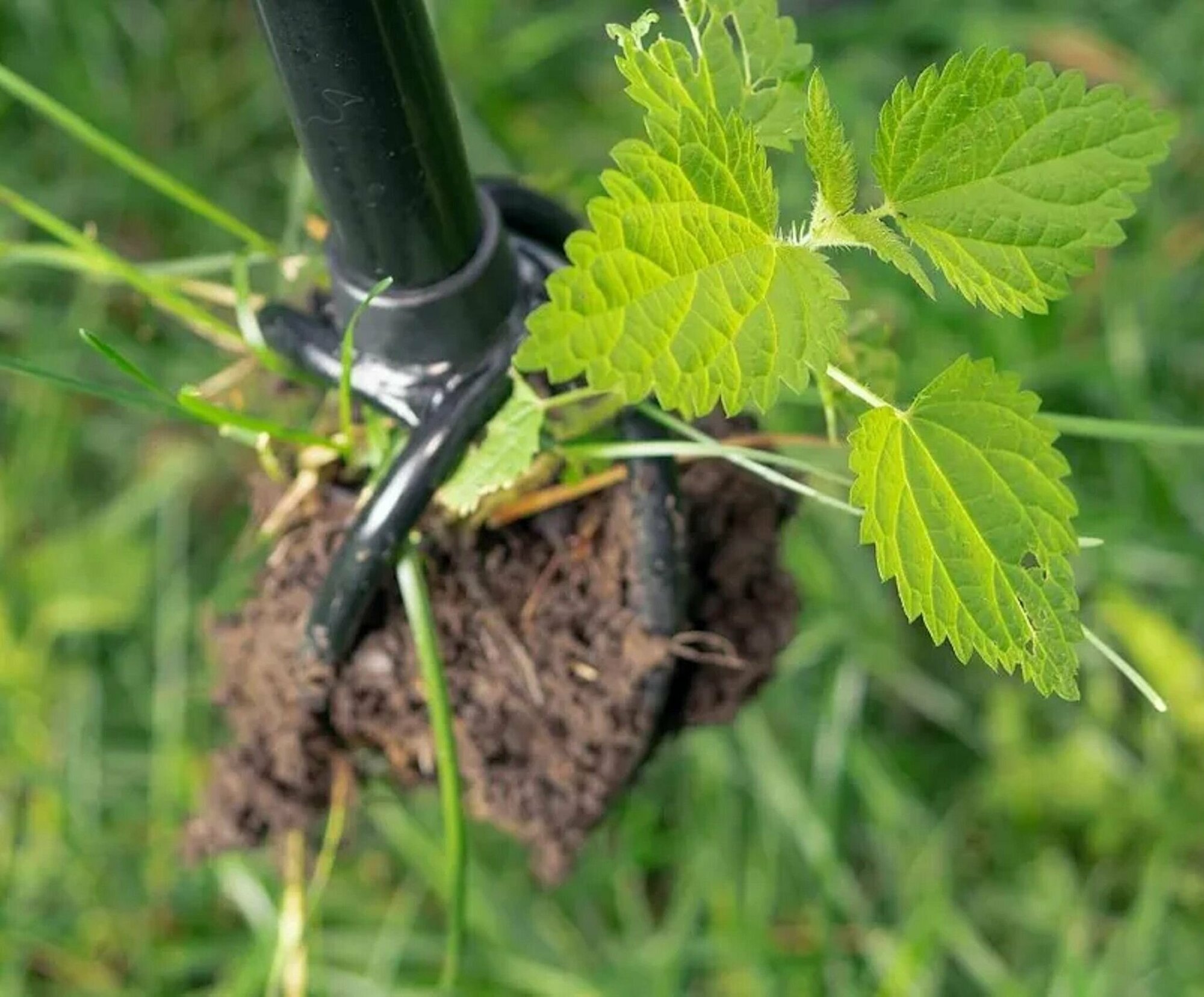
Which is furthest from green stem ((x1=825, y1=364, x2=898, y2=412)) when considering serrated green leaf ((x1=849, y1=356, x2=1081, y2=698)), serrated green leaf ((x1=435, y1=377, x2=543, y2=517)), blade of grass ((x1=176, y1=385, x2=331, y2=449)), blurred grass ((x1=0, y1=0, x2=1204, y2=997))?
blurred grass ((x1=0, y1=0, x2=1204, y2=997))

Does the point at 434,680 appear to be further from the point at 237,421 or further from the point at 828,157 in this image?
the point at 828,157

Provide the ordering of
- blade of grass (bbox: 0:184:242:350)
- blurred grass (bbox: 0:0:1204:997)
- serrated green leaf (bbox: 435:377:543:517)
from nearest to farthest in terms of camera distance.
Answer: serrated green leaf (bbox: 435:377:543:517)
blade of grass (bbox: 0:184:242:350)
blurred grass (bbox: 0:0:1204:997)

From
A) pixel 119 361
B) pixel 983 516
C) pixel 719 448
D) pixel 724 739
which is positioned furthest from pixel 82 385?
pixel 724 739

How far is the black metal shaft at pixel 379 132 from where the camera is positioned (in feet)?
1.37

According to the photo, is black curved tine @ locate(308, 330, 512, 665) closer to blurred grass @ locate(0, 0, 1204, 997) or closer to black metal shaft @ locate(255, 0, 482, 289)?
black metal shaft @ locate(255, 0, 482, 289)

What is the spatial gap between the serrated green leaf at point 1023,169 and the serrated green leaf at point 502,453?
6.4 inches

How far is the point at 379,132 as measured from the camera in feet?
1.48

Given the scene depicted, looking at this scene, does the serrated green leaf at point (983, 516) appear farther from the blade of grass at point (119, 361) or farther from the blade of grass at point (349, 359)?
the blade of grass at point (119, 361)

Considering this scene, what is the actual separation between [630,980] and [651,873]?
0.23 metres

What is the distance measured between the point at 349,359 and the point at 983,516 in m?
0.25

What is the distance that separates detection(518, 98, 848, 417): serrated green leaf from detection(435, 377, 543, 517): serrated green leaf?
0.11 metres

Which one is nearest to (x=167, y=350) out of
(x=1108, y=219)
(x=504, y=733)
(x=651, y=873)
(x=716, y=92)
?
(x=651, y=873)

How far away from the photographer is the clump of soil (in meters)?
0.61

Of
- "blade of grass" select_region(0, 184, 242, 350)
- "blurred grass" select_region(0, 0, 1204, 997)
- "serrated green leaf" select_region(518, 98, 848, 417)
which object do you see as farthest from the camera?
"blurred grass" select_region(0, 0, 1204, 997)
